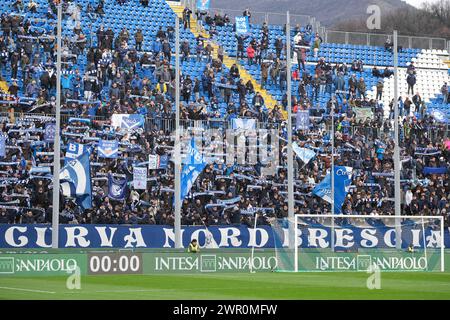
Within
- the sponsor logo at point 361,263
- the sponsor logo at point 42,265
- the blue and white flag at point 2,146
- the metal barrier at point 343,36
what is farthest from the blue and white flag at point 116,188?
the metal barrier at point 343,36

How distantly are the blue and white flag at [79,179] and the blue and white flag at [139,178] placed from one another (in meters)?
3.09

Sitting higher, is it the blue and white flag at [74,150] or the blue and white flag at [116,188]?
the blue and white flag at [74,150]

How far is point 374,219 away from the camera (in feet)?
144

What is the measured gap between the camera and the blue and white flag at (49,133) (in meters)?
49.4

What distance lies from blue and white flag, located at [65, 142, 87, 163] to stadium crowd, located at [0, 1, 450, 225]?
1653mm

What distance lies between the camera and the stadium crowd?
49.4 meters

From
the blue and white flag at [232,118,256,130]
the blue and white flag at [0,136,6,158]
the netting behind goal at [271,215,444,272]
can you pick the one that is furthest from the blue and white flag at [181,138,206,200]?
the blue and white flag at [0,136,6,158]

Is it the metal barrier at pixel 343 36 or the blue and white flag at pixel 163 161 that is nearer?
the blue and white flag at pixel 163 161

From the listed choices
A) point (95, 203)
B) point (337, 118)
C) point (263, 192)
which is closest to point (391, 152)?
point (337, 118)

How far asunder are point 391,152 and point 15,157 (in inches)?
772

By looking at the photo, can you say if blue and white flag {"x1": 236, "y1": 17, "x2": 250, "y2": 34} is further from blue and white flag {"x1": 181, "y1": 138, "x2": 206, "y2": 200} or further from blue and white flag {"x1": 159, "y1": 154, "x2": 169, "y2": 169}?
blue and white flag {"x1": 181, "y1": 138, "x2": 206, "y2": 200}

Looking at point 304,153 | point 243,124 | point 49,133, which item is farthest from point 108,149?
point 304,153

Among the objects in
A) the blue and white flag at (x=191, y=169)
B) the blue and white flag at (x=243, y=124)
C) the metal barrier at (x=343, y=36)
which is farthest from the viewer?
the metal barrier at (x=343, y=36)

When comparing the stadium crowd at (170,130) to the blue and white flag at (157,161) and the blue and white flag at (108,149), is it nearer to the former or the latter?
the blue and white flag at (157,161)
